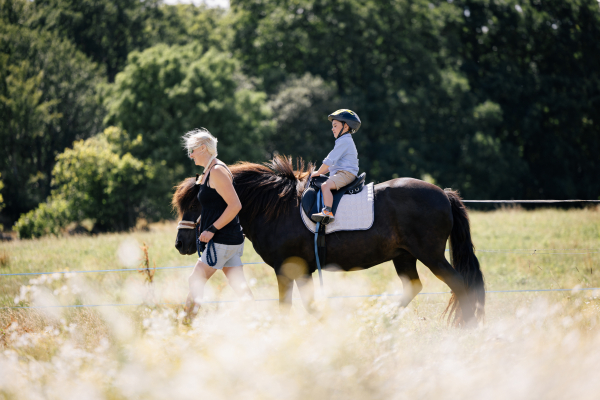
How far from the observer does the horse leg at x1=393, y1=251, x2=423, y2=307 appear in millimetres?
5633

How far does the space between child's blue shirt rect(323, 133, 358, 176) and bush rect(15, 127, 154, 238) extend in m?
18.9

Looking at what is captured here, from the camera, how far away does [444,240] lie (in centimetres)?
522

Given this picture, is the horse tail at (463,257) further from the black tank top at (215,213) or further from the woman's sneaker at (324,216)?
the black tank top at (215,213)

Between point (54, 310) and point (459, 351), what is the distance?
199 inches

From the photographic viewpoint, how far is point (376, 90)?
32.5 meters

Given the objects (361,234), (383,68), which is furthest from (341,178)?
(383,68)

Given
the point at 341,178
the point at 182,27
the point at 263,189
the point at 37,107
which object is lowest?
the point at 263,189

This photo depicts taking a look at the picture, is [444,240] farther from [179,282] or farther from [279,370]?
[179,282]

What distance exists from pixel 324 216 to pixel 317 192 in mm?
327

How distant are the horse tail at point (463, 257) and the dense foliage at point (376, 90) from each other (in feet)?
76.5

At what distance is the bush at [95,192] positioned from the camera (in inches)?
877

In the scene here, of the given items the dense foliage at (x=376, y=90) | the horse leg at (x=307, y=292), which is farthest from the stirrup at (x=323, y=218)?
the dense foliage at (x=376, y=90)

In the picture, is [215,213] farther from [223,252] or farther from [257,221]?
[257,221]

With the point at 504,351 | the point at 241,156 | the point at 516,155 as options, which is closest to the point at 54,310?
the point at 504,351
